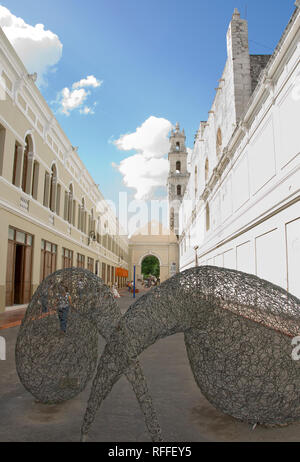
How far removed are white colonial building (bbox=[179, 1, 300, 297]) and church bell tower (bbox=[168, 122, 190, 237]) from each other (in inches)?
1080

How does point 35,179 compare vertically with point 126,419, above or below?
above

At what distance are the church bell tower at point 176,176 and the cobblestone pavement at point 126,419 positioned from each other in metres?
43.1

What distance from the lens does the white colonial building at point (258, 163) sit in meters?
7.88

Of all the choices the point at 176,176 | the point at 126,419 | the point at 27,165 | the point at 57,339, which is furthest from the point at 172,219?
the point at 126,419

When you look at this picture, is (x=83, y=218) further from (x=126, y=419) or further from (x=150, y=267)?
(x=150, y=267)

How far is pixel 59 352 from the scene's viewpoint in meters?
3.50

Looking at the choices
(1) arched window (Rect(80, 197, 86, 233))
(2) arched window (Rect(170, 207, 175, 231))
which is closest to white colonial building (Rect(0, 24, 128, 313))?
(1) arched window (Rect(80, 197, 86, 233))

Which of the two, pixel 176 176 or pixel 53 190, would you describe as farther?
pixel 176 176

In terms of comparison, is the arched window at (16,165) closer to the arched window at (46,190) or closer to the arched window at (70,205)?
the arched window at (46,190)

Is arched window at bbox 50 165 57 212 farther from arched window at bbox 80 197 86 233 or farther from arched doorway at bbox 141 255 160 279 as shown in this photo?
arched doorway at bbox 141 255 160 279

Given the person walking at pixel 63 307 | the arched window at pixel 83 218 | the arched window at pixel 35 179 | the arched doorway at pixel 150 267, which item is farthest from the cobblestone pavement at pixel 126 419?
the arched doorway at pixel 150 267

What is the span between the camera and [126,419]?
3.05 m

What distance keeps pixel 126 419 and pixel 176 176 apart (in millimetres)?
44704
